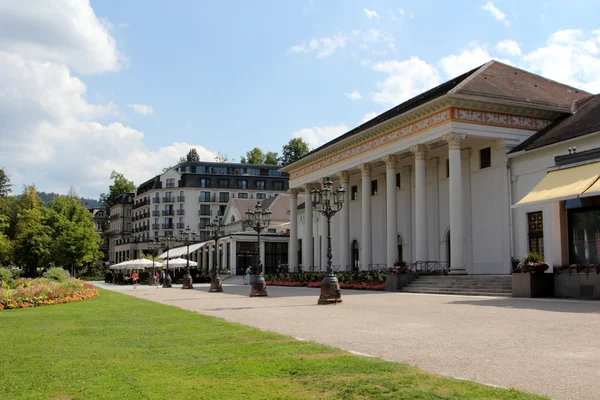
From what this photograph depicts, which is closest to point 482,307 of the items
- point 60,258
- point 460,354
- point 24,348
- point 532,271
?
point 532,271

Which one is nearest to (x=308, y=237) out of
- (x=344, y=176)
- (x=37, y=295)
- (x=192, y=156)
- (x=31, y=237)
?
(x=344, y=176)

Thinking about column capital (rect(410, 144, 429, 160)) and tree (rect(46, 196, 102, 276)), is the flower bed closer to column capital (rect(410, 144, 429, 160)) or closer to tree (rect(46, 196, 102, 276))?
column capital (rect(410, 144, 429, 160))

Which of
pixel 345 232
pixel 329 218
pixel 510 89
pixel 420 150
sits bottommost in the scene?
pixel 329 218

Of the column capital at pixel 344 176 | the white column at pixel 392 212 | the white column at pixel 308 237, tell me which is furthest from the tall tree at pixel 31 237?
the white column at pixel 392 212

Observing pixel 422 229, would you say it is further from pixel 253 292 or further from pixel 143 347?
pixel 143 347

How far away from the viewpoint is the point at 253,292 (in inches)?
1169

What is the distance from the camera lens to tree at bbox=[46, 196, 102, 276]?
74688 millimetres

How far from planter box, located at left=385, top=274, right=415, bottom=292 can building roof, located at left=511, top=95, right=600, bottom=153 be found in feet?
31.1

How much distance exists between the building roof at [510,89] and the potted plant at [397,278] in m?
9.66

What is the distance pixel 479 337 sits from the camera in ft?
37.7

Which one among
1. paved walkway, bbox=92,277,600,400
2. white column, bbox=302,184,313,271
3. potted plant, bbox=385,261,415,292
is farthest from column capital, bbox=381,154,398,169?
paved walkway, bbox=92,277,600,400

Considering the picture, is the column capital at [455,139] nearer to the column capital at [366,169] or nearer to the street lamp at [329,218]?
the street lamp at [329,218]

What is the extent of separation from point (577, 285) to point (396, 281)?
11180mm

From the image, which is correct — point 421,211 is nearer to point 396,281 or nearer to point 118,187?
point 396,281
